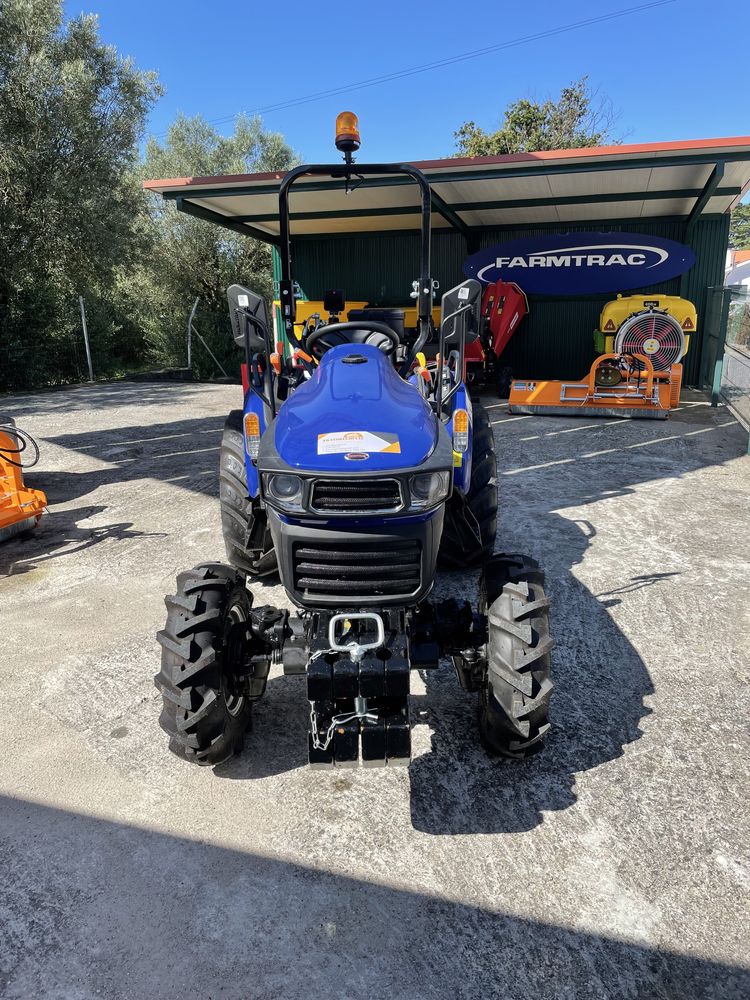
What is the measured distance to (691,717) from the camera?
274 centimetres

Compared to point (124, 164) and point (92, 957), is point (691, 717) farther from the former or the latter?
point (124, 164)

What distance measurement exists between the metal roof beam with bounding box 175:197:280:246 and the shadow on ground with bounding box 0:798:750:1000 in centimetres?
960

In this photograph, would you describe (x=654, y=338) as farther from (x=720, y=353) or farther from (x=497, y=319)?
(x=497, y=319)

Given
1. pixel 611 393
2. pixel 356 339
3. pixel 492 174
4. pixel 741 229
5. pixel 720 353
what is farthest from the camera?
pixel 741 229

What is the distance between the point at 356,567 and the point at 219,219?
10.8 meters

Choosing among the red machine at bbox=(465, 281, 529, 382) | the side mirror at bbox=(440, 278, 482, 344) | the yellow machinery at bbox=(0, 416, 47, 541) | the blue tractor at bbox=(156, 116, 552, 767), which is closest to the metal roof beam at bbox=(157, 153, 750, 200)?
the red machine at bbox=(465, 281, 529, 382)

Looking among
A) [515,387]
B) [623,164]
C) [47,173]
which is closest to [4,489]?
[515,387]

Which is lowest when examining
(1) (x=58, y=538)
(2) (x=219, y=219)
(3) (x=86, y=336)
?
(1) (x=58, y=538)

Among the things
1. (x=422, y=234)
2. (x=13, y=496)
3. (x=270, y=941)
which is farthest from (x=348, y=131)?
(x=13, y=496)

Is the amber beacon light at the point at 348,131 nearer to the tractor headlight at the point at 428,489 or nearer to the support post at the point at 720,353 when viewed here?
the tractor headlight at the point at 428,489

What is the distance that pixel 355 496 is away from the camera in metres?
2.06

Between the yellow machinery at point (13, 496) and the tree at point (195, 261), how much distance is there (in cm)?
1365

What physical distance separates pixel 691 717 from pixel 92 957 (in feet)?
7.19

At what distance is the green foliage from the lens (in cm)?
5987
